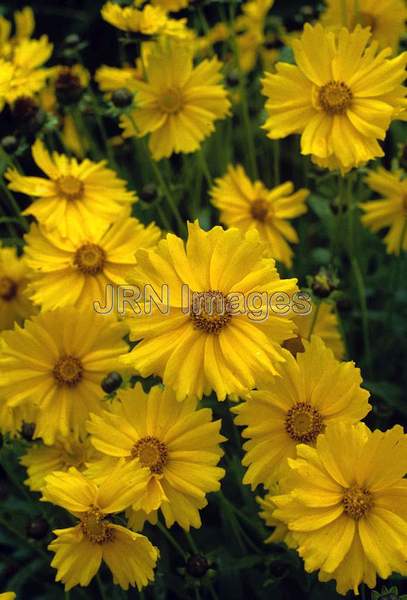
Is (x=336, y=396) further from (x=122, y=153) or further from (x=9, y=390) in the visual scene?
(x=122, y=153)

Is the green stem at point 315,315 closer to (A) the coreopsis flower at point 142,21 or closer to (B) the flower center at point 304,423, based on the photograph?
(B) the flower center at point 304,423

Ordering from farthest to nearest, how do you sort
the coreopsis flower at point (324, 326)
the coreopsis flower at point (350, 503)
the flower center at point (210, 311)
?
the coreopsis flower at point (324, 326) < the flower center at point (210, 311) < the coreopsis flower at point (350, 503)

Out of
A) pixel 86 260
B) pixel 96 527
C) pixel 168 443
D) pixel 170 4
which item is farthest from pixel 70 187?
pixel 96 527

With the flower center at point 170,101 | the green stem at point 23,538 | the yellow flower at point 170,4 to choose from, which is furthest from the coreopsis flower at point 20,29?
the green stem at point 23,538

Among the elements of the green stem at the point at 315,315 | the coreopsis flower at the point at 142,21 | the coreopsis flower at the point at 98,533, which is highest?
the coreopsis flower at the point at 142,21

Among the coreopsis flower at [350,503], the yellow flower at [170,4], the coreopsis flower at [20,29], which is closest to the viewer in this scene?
the coreopsis flower at [350,503]

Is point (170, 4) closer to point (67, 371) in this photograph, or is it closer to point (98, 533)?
point (67, 371)
